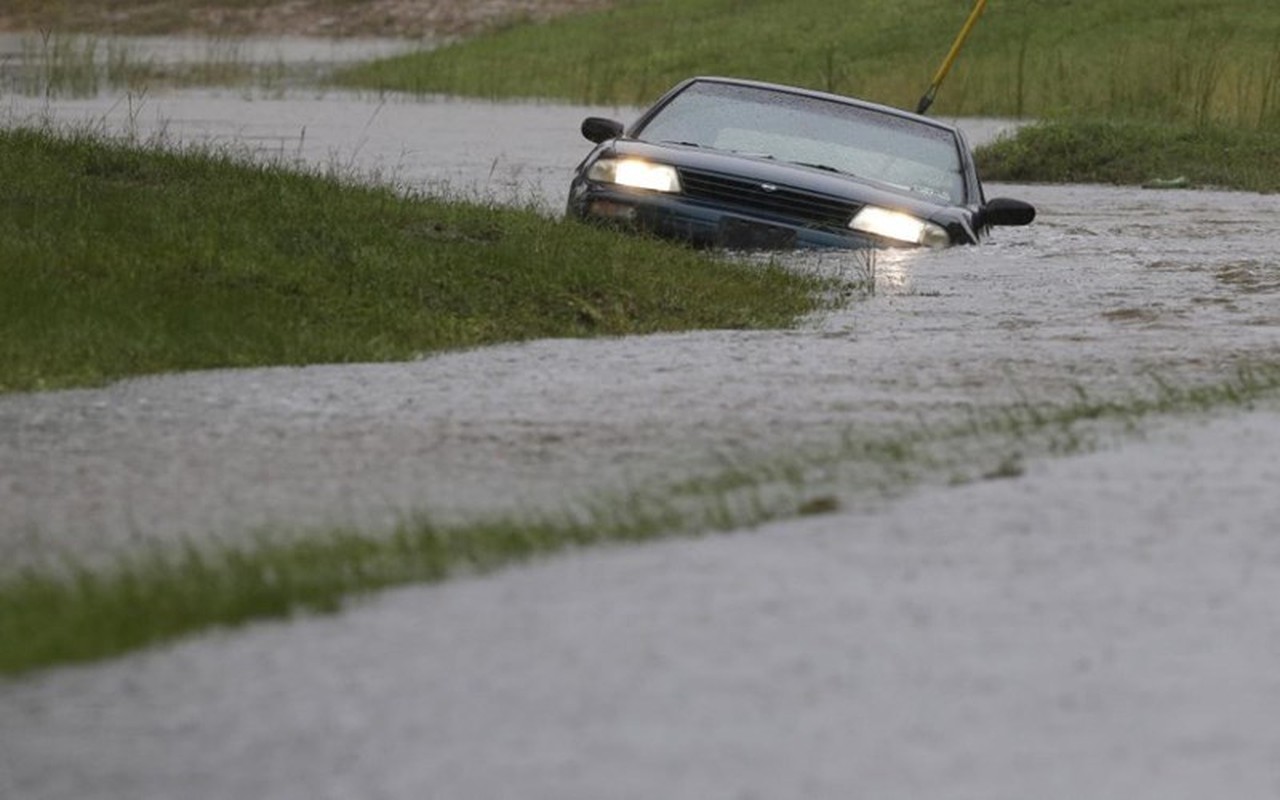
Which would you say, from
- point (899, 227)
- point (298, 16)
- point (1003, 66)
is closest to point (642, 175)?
point (899, 227)

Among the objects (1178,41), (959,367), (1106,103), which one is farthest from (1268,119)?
(959,367)

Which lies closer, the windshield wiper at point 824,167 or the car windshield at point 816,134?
the windshield wiper at point 824,167

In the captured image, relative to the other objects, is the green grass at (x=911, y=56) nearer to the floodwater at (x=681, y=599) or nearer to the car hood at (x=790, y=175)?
the car hood at (x=790, y=175)

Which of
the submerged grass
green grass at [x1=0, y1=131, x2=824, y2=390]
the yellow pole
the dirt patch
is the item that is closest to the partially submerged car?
green grass at [x1=0, y1=131, x2=824, y2=390]

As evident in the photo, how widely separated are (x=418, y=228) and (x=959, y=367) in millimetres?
3957

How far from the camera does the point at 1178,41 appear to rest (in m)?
42.1

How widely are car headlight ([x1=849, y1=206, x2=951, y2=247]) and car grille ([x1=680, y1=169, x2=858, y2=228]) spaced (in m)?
0.07

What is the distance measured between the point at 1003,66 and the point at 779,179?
29.0 metres

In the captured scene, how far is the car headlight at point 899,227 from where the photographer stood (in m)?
14.2

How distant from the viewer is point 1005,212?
49.4 ft

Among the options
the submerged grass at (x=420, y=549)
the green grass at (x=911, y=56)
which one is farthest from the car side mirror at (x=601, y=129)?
the green grass at (x=911, y=56)

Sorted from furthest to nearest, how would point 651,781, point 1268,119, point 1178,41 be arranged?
point 1178,41, point 1268,119, point 651,781

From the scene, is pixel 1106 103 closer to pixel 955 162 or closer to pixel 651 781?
pixel 955 162

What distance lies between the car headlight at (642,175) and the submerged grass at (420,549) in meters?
5.79
